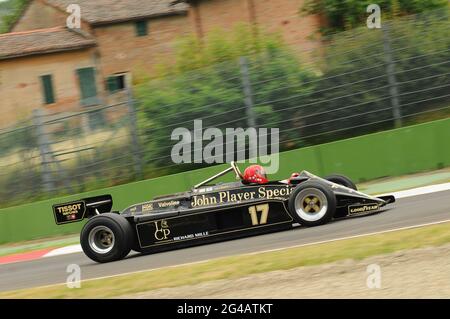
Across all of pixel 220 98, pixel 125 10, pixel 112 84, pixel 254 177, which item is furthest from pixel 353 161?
pixel 125 10

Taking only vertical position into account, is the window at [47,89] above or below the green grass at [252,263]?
above

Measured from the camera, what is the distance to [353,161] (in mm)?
16406

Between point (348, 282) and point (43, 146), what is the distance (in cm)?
1101

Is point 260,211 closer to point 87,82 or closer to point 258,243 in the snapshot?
point 258,243

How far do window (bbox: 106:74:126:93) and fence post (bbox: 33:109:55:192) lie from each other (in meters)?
22.1

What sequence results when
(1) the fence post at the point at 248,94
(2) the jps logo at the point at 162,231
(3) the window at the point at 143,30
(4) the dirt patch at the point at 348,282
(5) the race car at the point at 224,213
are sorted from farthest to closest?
(3) the window at the point at 143,30, (1) the fence post at the point at 248,94, (2) the jps logo at the point at 162,231, (5) the race car at the point at 224,213, (4) the dirt patch at the point at 348,282

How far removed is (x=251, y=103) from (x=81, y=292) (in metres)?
8.33

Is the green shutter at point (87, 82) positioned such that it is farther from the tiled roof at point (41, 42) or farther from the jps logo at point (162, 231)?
the jps logo at point (162, 231)

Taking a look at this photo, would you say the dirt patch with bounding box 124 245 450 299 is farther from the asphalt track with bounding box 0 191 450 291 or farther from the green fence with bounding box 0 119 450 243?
the green fence with bounding box 0 119 450 243

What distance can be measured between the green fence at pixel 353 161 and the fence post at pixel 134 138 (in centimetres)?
42

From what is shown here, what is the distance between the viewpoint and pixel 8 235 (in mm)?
17453

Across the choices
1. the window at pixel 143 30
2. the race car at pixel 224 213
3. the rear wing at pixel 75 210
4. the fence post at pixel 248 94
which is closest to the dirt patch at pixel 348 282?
the race car at pixel 224 213

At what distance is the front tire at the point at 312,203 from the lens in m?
10.4

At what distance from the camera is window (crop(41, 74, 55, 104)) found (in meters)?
38.1
